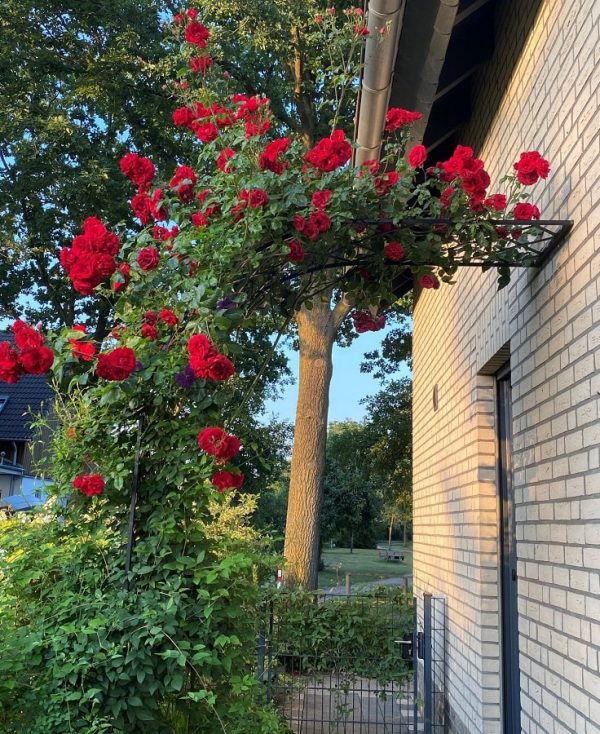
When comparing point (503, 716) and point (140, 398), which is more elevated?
point (140, 398)

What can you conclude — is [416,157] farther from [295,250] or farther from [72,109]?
[72,109]

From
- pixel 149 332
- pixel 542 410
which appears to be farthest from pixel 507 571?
pixel 149 332

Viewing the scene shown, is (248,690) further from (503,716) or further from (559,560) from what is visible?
(503,716)

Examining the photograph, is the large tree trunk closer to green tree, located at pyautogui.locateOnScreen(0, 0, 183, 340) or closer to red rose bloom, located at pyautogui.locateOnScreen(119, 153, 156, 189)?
green tree, located at pyautogui.locateOnScreen(0, 0, 183, 340)

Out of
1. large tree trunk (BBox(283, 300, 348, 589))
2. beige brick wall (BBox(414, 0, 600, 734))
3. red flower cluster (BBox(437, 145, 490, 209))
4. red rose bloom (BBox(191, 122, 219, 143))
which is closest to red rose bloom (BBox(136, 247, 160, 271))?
red rose bloom (BBox(191, 122, 219, 143))

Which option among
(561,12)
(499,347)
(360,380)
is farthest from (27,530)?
(360,380)

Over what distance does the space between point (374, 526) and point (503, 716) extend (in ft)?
128

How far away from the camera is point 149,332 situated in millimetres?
2686

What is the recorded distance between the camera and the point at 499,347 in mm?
3717

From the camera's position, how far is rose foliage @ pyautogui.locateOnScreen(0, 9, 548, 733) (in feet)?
7.95

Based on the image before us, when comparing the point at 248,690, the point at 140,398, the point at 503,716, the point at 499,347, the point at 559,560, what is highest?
the point at 499,347

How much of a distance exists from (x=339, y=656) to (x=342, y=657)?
26 millimetres

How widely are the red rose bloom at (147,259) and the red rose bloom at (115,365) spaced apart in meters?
0.42

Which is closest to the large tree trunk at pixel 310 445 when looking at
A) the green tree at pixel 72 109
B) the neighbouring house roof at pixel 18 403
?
the green tree at pixel 72 109
